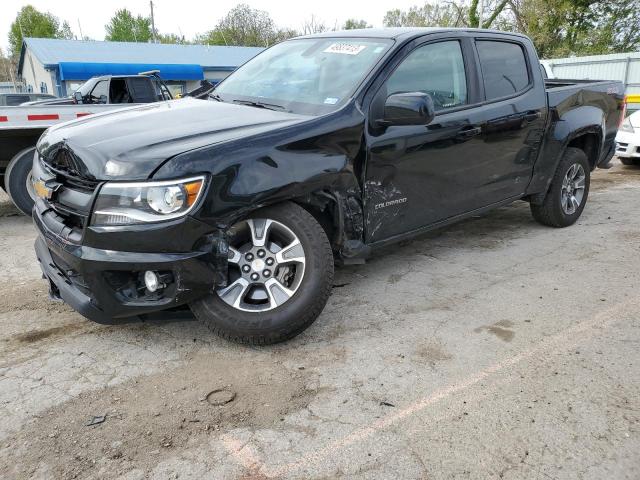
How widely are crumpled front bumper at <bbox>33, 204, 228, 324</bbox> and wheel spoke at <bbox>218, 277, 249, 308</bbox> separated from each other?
145 millimetres

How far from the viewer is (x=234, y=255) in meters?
3.03

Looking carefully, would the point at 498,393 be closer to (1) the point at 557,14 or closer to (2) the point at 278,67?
(2) the point at 278,67

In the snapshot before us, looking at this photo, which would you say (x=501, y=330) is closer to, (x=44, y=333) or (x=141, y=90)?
(x=44, y=333)

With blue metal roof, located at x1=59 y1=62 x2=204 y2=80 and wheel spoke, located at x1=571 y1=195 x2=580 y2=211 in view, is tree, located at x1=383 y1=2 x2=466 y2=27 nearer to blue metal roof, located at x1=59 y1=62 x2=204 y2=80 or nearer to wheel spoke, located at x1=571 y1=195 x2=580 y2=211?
blue metal roof, located at x1=59 y1=62 x2=204 y2=80

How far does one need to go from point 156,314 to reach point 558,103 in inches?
159

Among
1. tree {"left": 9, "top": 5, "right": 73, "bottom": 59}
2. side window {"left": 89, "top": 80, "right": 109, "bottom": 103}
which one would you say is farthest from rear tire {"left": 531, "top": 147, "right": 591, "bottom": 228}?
tree {"left": 9, "top": 5, "right": 73, "bottom": 59}

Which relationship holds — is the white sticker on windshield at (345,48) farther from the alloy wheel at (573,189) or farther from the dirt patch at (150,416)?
the alloy wheel at (573,189)

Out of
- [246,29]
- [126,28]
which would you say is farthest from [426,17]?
[126,28]

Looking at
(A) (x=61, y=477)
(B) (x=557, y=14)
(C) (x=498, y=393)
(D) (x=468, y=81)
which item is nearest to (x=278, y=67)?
(D) (x=468, y=81)

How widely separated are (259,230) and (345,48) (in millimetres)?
1670

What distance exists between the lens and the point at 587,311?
370 cm

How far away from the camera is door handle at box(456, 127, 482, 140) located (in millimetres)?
4047

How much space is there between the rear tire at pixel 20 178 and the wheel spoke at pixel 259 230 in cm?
410

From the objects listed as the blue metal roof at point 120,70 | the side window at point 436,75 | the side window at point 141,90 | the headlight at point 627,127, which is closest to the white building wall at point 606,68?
the headlight at point 627,127
